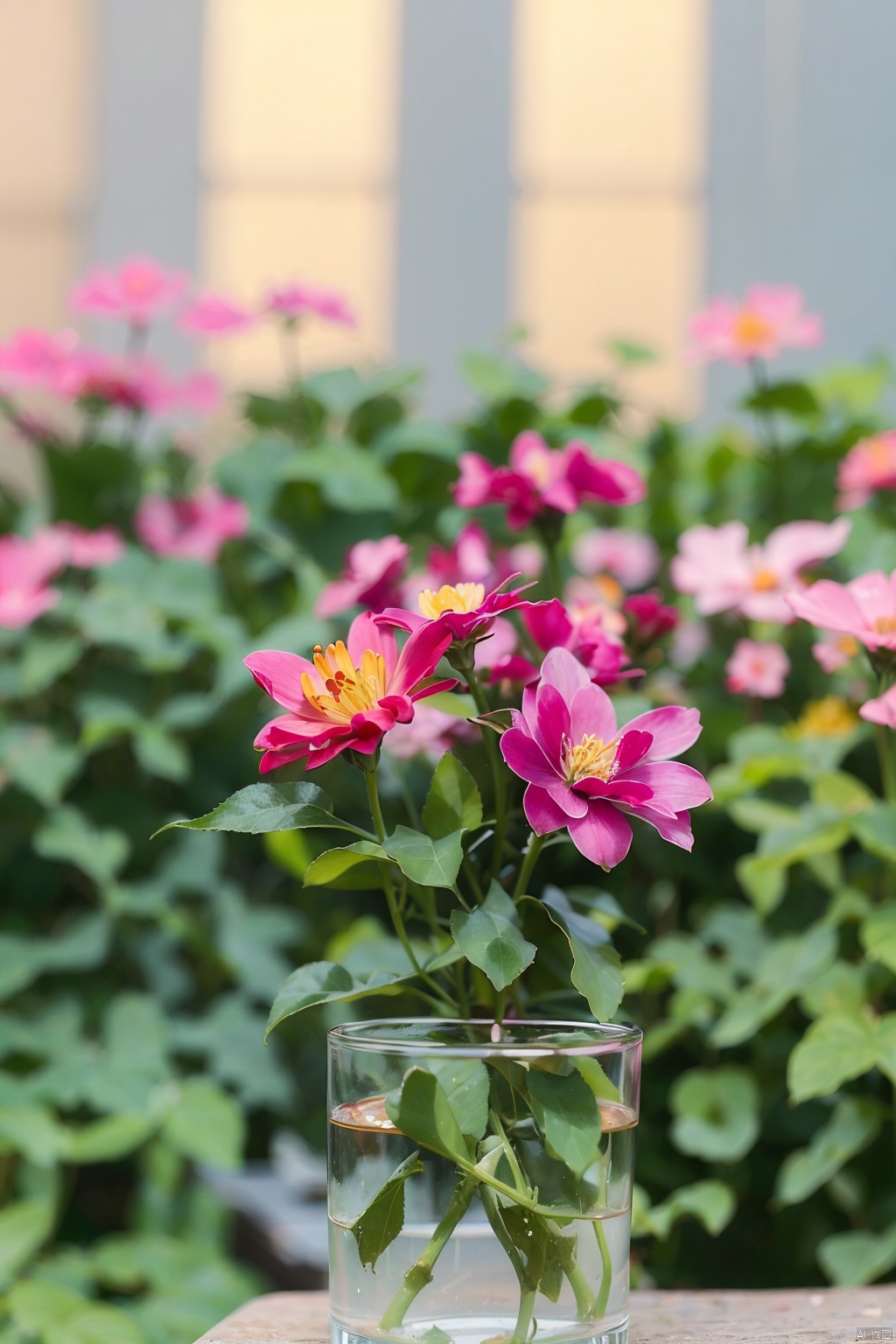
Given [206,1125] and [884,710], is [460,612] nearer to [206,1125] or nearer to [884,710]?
[884,710]

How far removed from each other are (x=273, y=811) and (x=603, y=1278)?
0.18 meters

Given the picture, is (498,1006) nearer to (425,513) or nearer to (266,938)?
(266,938)

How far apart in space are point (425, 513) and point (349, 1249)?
0.69 m

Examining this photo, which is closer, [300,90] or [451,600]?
[451,600]

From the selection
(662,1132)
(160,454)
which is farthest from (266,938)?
(160,454)

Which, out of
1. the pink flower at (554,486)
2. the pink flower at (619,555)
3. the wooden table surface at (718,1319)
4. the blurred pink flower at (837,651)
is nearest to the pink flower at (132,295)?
the pink flower at (619,555)

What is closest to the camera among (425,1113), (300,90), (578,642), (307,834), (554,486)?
(425,1113)

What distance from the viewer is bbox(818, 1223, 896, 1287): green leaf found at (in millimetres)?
660

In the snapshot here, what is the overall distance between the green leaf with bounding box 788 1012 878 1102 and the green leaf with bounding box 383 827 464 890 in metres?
0.28

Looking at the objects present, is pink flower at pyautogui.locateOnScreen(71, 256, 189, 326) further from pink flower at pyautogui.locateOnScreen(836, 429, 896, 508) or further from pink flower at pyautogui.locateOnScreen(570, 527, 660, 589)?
pink flower at pyautogui.locateOnScreen(836, 429, 896, 508)

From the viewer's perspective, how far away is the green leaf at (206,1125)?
0.79 meters

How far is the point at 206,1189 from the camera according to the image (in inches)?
35.7

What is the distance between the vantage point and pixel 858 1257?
2.22 feet

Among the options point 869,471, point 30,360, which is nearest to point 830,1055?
point 869,471
